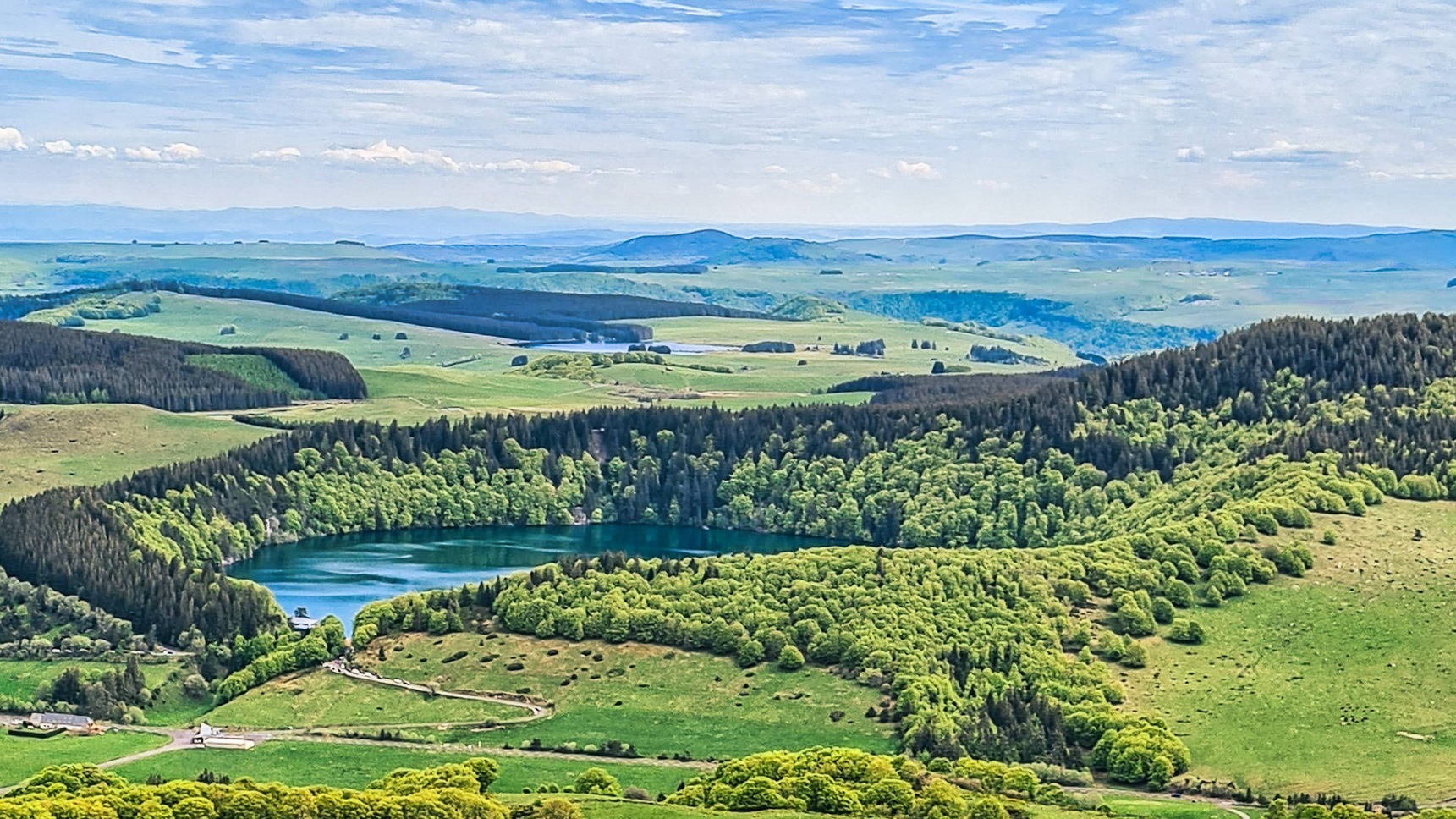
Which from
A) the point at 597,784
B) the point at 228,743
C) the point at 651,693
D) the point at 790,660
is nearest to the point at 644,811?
the point at 597,784

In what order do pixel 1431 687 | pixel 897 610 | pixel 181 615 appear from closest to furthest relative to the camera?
1. pixel 1431 687
2. pixel 897 610
3. pixel 181 615

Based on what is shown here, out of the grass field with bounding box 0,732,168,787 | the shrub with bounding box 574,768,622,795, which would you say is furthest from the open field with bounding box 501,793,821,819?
the grass field with bounding box 0,732,168,787

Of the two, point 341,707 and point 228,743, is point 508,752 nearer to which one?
point 228,743

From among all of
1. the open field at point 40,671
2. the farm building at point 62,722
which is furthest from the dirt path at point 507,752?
the open field at point 40,671

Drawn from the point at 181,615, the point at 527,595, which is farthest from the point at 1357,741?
the point at 181,615

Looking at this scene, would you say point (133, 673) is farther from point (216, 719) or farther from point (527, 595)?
point (527, 595)

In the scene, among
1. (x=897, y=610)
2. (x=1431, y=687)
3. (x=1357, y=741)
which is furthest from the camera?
(x=897, y=610)

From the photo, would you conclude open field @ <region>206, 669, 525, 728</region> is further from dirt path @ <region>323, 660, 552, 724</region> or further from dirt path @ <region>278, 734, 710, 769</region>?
dirt path @ <region>278, 734, 710, 769</region>
